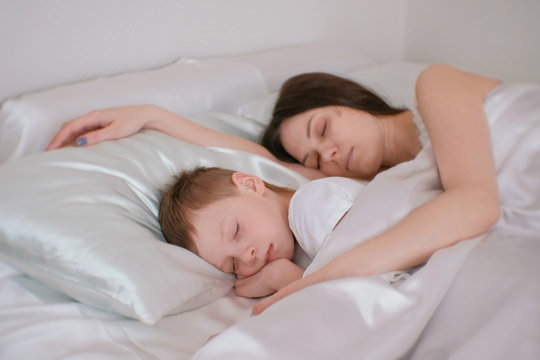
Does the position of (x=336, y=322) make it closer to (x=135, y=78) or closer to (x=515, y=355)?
(x=515, y=355)

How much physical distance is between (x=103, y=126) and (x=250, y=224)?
0.50 metres

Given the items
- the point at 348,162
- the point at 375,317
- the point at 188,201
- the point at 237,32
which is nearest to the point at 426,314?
the point at 375,317

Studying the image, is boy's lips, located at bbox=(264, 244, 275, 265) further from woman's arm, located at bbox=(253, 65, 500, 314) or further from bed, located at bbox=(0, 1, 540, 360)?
woman's arm, located at bbox=(253, 65, 500, 314)

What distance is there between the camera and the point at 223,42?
1.94m

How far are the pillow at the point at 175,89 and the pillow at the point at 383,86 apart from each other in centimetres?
6

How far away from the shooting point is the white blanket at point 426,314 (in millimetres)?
771

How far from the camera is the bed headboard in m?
1.50

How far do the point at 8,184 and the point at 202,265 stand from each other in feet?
1.41

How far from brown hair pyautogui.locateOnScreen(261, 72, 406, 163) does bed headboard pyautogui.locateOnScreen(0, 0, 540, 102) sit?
0.43m

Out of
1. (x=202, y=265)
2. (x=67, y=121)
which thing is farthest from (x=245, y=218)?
(x=67, y=121)

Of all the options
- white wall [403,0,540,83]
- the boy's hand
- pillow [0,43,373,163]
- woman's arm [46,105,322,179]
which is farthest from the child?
white wall [403,0,540,83]

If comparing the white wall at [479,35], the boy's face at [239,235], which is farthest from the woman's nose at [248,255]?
the white wall at [479,35]

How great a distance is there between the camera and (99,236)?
1.06 metres

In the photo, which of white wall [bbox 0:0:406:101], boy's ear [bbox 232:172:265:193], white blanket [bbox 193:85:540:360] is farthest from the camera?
white wall [bbox 0:0:406:101]
